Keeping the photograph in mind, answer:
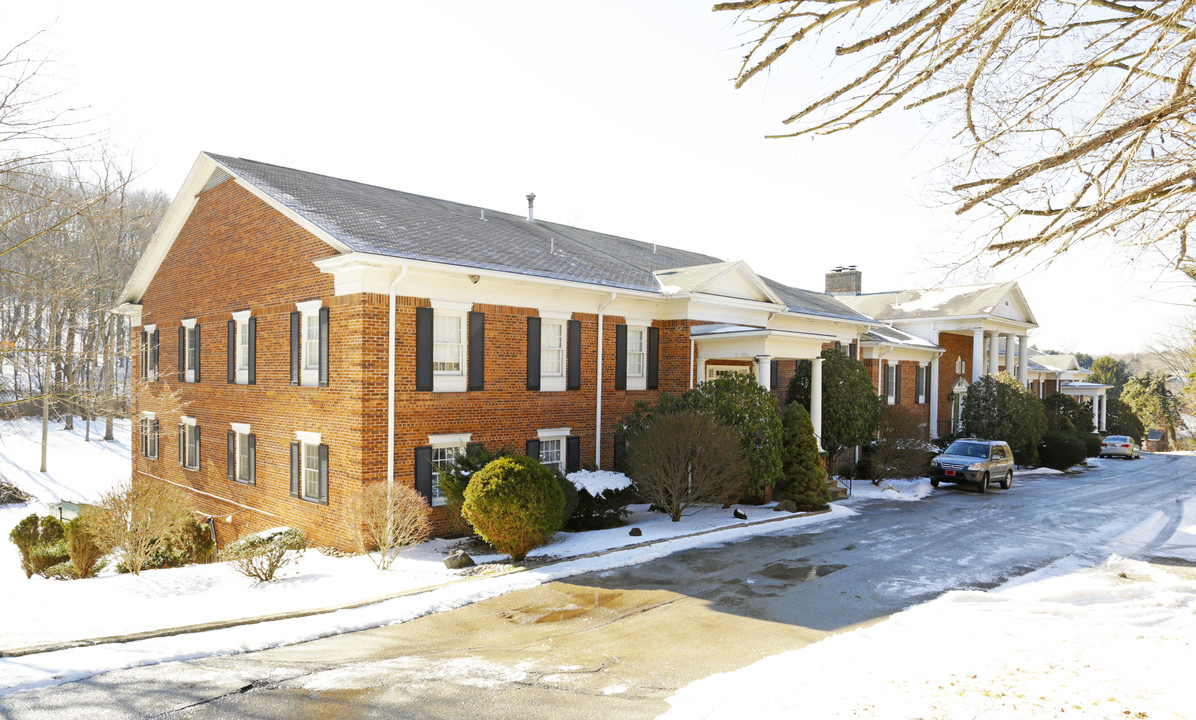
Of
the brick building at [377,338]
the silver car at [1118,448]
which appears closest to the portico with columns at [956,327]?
the silver car at [1118,448]

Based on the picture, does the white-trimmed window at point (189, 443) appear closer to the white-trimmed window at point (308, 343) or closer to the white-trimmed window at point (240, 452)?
the white-trimmed window at point (240, 452)

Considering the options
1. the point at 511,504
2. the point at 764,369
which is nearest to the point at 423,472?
the point at 511,504

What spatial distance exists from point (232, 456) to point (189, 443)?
3.18 m

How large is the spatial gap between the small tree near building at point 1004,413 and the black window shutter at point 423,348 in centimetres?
2484

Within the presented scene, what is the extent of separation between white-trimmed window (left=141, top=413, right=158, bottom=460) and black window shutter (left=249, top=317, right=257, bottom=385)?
7000 mm

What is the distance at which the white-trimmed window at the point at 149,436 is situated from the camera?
2159 cm

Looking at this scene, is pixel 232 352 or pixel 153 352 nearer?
pixel 232 352

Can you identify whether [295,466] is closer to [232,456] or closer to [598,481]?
[232,456]

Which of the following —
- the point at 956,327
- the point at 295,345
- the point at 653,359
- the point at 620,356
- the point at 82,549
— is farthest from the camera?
the point at 956,327

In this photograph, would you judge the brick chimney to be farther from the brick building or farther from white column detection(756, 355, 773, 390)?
white column detection(756, 355, 773, 390)

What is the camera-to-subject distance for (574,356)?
56.0 ft

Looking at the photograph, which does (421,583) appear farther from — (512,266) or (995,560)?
(995,560)

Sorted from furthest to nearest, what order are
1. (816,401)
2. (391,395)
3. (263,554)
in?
(816,401) < (391,395) < (263,554)

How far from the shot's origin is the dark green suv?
22234 millimetres
